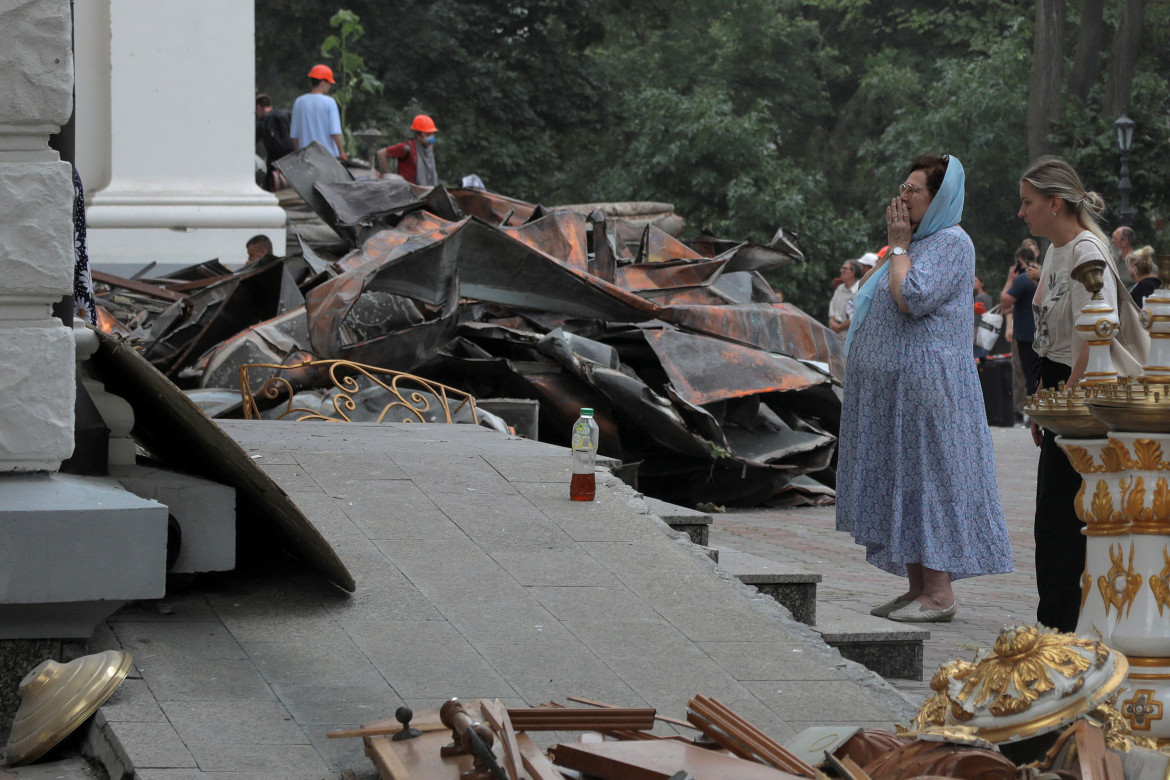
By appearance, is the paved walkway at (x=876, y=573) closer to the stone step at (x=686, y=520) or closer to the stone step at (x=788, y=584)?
the stone step at (x=788, y=584)

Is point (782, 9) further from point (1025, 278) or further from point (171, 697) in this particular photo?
point (171, 697)

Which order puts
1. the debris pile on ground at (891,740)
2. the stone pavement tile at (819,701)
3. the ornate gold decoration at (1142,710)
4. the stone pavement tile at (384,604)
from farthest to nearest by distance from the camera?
the stone pavement tile at (384,604)
the stone pavement tile at (819,701)
the ornate gold decoration at (1142,710)
the debris pile on ground at (891,740)

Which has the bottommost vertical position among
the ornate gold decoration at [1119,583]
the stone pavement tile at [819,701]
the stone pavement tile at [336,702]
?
the stone pavement tile at [819,701]

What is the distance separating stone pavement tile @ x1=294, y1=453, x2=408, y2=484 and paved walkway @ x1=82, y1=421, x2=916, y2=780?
0.10 ft

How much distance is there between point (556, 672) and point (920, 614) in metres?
2.55

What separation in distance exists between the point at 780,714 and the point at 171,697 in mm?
1506

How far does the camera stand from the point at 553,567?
4.59m

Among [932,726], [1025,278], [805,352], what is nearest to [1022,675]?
[932,726]

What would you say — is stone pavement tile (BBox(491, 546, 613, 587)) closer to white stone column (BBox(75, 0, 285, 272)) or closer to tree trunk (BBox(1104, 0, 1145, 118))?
white stone column (BBox(75, 0, 285, 272))

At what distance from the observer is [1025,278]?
45.6ft

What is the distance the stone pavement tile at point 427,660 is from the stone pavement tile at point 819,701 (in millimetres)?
675

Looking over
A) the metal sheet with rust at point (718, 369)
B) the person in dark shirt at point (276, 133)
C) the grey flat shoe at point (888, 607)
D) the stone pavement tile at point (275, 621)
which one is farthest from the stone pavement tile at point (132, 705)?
the person in dark shirt at point (276, 133)

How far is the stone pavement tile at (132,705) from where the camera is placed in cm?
334

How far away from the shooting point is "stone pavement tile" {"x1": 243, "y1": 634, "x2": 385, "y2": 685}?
3.68 m
